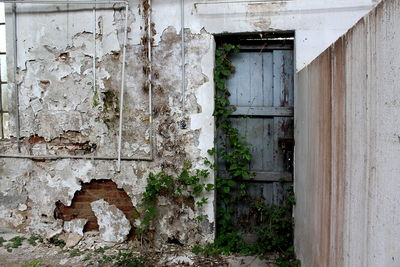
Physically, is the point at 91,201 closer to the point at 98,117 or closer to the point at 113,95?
the point at 98,117

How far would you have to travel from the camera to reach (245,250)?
3.41 m

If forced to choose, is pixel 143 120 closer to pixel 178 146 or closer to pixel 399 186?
pixel 178 146

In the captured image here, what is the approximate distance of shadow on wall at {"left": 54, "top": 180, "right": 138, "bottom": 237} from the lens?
11.8 feet

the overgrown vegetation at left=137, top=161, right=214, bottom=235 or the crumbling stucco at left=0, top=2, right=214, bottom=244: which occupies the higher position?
the crumbling stucco at left=0, top=2, right=214, bottom=244

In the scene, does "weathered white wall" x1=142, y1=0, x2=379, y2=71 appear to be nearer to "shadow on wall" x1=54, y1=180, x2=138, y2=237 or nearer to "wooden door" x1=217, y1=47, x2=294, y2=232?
"wooden door" x1=217, y1=47, x2=294, y2=232

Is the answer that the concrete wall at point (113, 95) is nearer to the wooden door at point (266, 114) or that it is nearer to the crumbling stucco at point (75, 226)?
the crumbling stucco at point (75, 226)

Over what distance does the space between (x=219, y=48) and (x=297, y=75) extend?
876 mm

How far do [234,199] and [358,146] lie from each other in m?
2.41

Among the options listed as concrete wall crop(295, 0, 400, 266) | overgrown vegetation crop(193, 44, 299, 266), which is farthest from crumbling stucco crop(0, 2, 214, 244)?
concrete wall crop(295, 0, 400, 266)

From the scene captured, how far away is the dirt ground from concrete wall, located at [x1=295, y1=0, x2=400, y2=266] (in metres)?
1.31

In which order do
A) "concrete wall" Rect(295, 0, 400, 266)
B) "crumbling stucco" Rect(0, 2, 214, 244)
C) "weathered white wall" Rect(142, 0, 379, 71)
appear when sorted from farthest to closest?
"crumbling stucco" Rect(0, 2, 214, 244) < "weathered white wall" Rect(142, 0, 379, 71) < "concrete wall" Rect(295, 0, 400, 266)

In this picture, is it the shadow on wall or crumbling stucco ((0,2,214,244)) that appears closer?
crumbling stucco ((0,2,214,244))

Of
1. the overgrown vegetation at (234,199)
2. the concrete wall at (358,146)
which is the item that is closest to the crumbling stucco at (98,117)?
the overgrown vegetation at (234,199)

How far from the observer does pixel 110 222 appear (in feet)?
11.8
